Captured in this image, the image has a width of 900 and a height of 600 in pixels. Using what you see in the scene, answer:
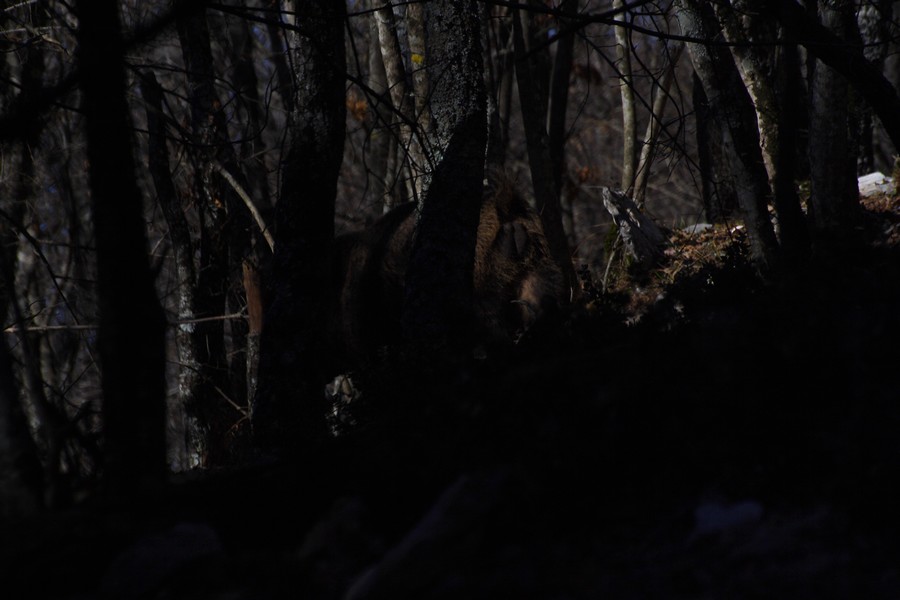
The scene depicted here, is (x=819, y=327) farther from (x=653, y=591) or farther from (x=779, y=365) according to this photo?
(x=653, y=591)

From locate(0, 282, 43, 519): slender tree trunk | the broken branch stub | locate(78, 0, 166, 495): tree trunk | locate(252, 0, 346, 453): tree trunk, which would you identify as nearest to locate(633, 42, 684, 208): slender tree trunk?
the broken branch stub

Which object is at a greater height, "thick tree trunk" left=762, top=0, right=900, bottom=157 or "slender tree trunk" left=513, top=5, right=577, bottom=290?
"slender tree trunk" left=513, top=5, right=577, bottom=290

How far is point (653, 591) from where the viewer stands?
2.23 meters

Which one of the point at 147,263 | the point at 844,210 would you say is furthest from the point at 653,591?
the point at 844,210

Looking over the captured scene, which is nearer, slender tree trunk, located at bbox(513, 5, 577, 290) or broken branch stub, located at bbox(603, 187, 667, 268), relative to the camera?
broken branch stub, located at bbox(603, 187, 667, 268)

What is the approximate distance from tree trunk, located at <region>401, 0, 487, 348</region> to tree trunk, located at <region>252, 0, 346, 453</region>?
617 millimetres

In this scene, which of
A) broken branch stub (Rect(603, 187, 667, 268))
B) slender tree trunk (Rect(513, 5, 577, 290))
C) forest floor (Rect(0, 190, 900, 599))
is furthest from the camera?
slender tree trunk (Rect(513, 5, 577, 290))

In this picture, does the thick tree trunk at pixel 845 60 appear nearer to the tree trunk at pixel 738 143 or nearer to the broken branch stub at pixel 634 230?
the tree trunk at pixel 738 143

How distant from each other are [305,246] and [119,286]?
2.64 meters

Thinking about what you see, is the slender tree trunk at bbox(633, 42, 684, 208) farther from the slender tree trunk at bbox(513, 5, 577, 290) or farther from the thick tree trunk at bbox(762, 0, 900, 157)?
the slender tree trunk at bbox(513, 5, 577, 290)

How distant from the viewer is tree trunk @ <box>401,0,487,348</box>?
5867 mm

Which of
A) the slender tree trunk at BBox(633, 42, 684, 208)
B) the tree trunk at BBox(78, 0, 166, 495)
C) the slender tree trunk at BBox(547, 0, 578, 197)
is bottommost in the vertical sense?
the tree trunk at BBox(78, 0, 166, 495)

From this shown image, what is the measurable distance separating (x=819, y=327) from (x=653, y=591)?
118 cm

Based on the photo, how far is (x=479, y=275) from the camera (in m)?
8.37
